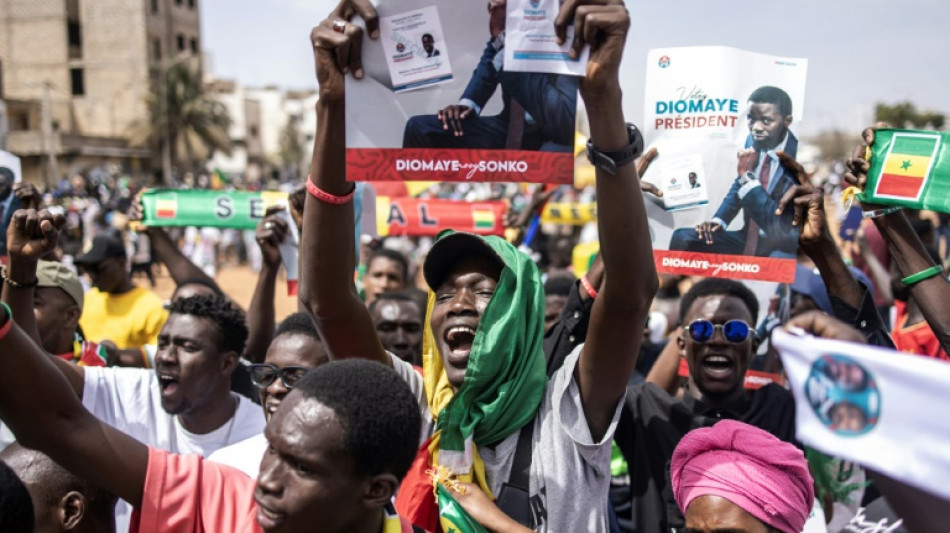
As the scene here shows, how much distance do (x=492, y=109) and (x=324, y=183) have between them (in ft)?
1.70

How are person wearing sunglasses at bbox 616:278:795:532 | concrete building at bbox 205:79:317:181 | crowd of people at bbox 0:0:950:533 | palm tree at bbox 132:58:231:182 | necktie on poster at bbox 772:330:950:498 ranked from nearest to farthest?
necktie on poster at bbox 772:330:950:498 → crowd of people at bbox 0:0:950:533 → person wearing sunglasses at bbox 616:278:795:532 → palm tree at bbox 132:58:231:182 → concrete building at bbox 205:79:317:181

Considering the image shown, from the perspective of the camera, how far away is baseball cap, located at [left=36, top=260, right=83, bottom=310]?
3955 mm

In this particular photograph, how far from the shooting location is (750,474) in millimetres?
2242

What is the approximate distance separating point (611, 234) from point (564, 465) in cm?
64

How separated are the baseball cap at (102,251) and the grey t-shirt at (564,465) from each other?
382 centimetres

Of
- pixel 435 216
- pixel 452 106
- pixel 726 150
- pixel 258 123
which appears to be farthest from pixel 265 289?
pixel 258 123

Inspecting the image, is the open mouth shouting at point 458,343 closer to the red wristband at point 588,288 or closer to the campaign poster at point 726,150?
the red wristband at point 588,288

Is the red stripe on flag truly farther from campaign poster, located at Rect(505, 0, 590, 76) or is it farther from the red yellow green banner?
the red yellow green banner

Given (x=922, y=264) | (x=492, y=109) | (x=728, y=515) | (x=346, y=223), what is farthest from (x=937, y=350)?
(x=346, y=223)

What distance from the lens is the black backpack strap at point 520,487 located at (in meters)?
2.25

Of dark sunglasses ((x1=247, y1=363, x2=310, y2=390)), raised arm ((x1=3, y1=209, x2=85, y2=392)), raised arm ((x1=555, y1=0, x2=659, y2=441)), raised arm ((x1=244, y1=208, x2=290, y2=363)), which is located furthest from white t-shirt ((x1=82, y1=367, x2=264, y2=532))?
raised arm ((x1=555, y1=0, x2=659, y2=441))

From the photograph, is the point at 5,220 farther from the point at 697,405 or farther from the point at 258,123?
the point at 258,123

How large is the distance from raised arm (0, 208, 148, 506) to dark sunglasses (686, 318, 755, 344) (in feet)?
6.73

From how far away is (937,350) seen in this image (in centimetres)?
412
